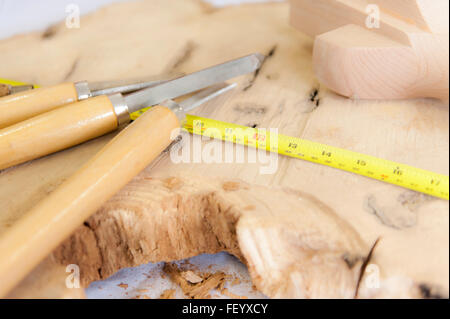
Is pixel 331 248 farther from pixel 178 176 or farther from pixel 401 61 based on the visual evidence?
pixel 401 61

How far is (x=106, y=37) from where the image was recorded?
1151 millimetres

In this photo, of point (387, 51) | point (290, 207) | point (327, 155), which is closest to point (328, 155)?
point (327, 155)

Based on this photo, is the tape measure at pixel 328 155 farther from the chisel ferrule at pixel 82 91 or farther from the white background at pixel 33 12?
the white background at pixel 33 12

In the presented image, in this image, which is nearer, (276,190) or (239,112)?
(276,190)

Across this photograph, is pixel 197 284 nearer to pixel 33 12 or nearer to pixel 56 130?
pixel 56 130

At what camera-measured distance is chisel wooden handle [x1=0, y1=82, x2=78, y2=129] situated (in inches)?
32.2

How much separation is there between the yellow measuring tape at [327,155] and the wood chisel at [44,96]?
0.09 metres

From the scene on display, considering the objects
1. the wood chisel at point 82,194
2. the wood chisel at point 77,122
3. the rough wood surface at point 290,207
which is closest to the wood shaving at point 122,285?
the rough wood surface at point 290,207

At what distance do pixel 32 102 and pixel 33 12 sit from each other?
0.50m

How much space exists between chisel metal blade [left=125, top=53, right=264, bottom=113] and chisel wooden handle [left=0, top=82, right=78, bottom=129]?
0.12 meters

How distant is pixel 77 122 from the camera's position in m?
0.81

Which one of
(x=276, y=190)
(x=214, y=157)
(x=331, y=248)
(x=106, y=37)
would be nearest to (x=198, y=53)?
(x=106, y=37)

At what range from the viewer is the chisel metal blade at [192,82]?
34.2 inches

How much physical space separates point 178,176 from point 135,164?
0.27ft
